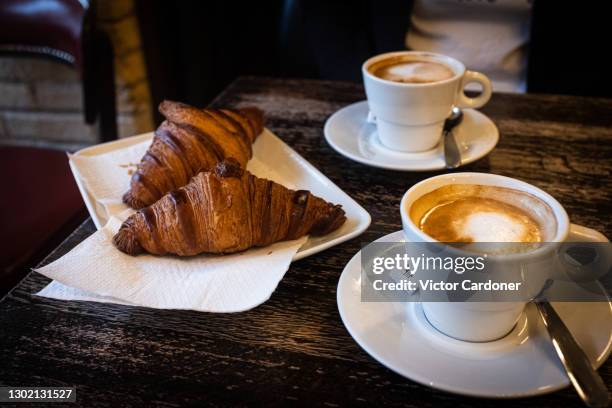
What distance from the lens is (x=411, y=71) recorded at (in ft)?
3.38

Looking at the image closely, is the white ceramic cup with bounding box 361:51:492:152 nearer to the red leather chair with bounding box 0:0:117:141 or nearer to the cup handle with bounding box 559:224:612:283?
the cup handle with bounding box 559:224:612:283

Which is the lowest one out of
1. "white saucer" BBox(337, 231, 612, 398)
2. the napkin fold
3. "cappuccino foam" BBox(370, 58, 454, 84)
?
"white saucer" BBox(337, 231, 612, 398)

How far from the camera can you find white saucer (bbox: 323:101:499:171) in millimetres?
932

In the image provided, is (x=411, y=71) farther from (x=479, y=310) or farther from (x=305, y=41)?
(x=305, y=41)

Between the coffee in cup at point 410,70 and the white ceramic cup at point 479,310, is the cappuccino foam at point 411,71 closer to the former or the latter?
the coffee in cup at point 410,70

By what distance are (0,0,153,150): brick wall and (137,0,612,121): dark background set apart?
9 cm

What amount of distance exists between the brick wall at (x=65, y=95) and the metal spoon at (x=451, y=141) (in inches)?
48.3

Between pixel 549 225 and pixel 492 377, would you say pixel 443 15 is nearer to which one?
pixel 549 225

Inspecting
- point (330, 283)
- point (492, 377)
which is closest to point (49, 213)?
point (330, 283)

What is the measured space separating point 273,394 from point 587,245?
0.38 metres

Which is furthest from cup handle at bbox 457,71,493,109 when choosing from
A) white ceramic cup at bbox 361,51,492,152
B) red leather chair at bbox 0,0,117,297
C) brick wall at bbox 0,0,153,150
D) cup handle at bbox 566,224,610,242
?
brick wall at bbox 0,0,153,150

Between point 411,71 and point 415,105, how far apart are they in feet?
0.43

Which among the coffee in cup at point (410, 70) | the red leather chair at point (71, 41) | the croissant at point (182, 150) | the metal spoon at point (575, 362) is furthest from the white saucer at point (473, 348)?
the red leather chair at point (71, 41)

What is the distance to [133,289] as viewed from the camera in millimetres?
632
